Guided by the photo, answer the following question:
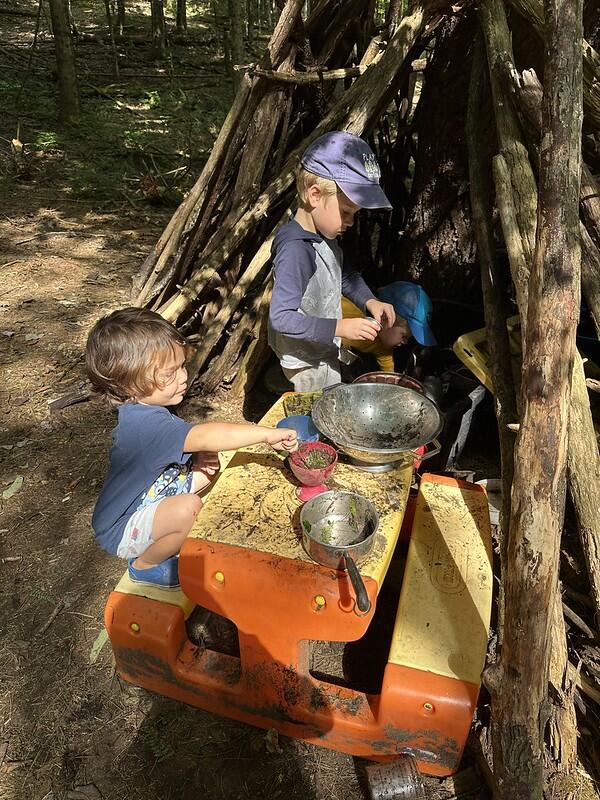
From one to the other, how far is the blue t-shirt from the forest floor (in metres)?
0.66

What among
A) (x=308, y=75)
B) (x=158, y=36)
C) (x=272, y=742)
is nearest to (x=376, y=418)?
(x=272, y=742)

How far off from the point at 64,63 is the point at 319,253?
7.84 meters

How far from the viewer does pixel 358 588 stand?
5.26 feet

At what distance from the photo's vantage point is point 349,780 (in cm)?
199

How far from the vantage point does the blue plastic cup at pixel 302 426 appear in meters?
2.27

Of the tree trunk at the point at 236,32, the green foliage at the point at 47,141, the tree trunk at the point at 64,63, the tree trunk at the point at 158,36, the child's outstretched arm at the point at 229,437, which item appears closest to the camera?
the child's outstretched arm at the point at 229,437

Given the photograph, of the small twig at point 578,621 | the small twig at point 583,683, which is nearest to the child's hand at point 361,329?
the small twig at point 578,621

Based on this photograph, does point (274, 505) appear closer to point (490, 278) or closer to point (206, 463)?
point (206, 463)

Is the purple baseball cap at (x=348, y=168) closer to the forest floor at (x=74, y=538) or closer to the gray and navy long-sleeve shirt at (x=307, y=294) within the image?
the gray and navy long-sleeve shirt at (x=307, y=294)

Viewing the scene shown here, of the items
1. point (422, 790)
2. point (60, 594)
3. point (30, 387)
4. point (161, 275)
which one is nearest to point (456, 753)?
point (422, 790)

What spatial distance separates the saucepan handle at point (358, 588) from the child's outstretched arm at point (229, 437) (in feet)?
1.72

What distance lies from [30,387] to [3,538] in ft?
4.48

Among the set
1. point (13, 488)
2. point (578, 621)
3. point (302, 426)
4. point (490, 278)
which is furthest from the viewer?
point (13, 488)

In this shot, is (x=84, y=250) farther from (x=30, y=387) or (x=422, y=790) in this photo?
(x=422, y=790)
